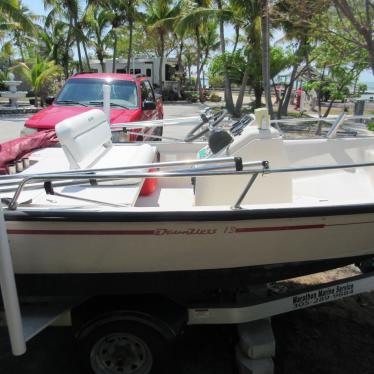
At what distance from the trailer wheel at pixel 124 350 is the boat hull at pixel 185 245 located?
285mm

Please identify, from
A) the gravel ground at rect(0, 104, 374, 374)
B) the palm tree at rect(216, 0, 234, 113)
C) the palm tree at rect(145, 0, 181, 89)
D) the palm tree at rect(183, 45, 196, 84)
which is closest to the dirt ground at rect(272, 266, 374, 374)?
the gravel ground at rect(0, 104, 374, 374)

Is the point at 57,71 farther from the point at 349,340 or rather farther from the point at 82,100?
the point at 349,340

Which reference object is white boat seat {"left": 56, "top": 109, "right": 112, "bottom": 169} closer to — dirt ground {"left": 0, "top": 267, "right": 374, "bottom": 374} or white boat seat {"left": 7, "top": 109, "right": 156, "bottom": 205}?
white boat seat {"left": 7, "top": 109, "right": 156, "bottom": 205}

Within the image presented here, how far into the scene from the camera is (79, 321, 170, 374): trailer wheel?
2.78 meters

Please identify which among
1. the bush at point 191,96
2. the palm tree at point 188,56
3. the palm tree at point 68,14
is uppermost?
the palm tree at point 68,14

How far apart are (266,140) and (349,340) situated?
1662mm

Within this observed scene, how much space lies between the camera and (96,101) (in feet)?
25.7

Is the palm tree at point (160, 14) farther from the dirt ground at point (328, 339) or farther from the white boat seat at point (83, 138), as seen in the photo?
the dirt ground at point (328, 339)

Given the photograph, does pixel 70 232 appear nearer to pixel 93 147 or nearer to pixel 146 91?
pixel 93 147

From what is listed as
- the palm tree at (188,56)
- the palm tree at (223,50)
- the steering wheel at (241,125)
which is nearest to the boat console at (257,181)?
the steering wheel at (241,125)

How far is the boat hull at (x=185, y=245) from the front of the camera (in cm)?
257

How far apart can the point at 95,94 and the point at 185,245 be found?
5.97 m

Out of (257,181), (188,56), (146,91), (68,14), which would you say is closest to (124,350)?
(257,181)

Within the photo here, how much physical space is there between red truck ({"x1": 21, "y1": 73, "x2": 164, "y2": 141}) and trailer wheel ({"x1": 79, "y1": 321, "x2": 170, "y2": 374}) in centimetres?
455
